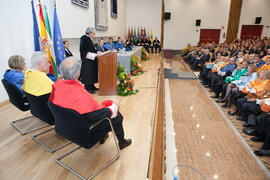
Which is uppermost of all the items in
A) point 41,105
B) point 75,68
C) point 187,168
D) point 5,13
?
point 5,13

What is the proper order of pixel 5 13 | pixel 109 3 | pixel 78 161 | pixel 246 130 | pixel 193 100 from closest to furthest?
pixel 78 161 < pixel 246 130 < pixel 5 13 < pixel 193 100 < pixel 109 3

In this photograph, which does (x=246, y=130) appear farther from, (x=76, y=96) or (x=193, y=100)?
(x=76, y=96)

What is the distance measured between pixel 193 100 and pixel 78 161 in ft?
10.3

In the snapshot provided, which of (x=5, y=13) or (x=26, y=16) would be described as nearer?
(x=5, y=13)

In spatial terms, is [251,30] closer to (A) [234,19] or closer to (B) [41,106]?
(A) [234,19]

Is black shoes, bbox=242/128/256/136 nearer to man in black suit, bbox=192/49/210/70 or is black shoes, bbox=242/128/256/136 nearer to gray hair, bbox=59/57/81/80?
gray hair, bbox=59/57/81/80

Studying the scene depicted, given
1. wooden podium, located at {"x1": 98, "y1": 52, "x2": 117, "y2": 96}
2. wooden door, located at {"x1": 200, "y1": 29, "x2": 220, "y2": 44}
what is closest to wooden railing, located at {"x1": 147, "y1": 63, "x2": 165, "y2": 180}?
wooden podium, located at {"x1": 98, "y1": 52, "x2": 117, "y2": 96}

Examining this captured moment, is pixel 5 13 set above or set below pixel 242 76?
above

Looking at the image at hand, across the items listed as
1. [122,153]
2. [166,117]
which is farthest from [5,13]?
[166,117]

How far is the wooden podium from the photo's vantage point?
3914 mm

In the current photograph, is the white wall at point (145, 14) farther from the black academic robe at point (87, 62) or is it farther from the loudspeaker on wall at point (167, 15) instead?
the black academic robe at point (87, 62)

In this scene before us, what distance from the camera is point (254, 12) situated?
42.9ft

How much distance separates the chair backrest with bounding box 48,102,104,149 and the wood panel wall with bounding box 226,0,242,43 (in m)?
14.7

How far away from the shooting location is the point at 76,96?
161 cm
